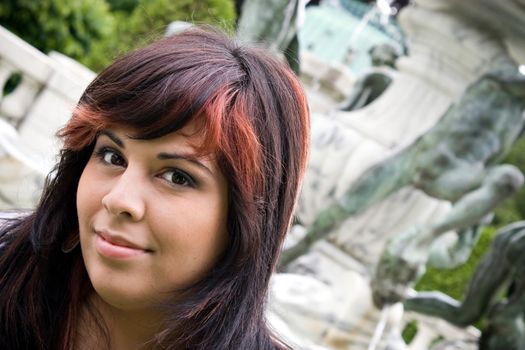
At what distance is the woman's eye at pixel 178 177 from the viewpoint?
1.67 m

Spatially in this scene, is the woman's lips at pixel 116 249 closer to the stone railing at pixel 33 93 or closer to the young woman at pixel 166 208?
the young woman at pixel 166 208

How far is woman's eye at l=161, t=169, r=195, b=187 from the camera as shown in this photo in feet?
5.49

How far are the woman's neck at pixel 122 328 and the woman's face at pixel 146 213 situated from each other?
102 millimetres

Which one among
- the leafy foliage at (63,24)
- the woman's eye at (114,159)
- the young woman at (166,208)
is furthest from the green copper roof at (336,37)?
the woman's eye at (114,159)

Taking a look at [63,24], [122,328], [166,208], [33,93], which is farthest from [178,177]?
[63,24]

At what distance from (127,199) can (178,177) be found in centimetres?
11

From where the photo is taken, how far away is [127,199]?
1618 millimetres

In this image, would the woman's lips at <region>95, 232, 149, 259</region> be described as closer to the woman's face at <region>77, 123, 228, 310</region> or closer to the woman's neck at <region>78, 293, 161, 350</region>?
the woman's face at <region>77, 123, 228, 310</region>

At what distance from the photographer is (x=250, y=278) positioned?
1813 mm

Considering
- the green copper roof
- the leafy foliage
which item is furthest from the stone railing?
the green copper roof

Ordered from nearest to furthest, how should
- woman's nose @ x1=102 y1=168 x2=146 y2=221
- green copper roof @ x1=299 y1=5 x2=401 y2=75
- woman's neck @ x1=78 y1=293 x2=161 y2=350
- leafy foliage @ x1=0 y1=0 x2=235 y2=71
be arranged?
1. woman's nose @ x1=102 y1=168 x2=146 y2=221
2. woman's neck @ x1=78 y1=293 x2=161 y2=350
3. leafy foliage @ x1=0 y1=0 x2=235 y2=71
4. green copper roof @ x1=299 y1=5 x2=401 y2=75

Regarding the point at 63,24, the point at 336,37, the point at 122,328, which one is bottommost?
the point at 336,37

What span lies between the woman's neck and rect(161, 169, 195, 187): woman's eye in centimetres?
29

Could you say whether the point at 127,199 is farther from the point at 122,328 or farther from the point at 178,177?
the point at 122,328
